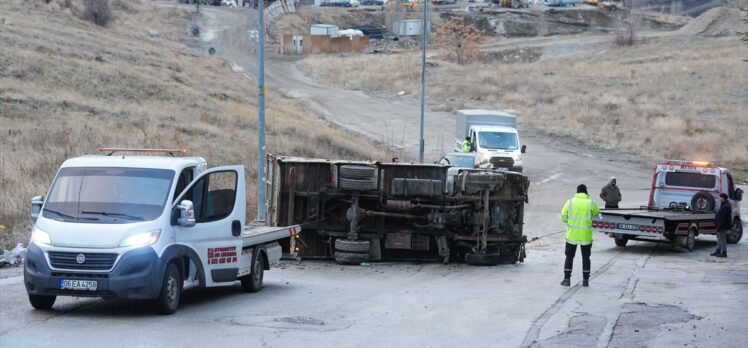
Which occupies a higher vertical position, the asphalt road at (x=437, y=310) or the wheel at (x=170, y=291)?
the wheel at (x=170, y=291)

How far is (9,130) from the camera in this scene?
30.8 meters

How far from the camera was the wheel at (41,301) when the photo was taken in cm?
1308

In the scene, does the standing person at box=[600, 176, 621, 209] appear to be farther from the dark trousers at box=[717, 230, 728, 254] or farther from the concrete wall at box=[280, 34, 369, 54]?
the concrete wall at box=[280, 34, 369, 54]

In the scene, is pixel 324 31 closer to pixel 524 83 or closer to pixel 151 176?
pixel 524 83

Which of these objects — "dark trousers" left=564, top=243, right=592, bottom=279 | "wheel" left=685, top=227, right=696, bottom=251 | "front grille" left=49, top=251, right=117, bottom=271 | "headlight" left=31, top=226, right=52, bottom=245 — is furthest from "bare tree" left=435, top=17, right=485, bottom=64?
"front grille" left=49, top=251, right=117, bottom=271

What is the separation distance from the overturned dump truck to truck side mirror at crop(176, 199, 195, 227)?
23.3 ft

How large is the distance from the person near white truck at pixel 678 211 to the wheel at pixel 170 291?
583 inches

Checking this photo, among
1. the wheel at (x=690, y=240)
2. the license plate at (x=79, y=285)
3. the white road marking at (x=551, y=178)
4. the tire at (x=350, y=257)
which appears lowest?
the white road marking at (x=551, y=178)

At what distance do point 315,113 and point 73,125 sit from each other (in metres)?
31.4

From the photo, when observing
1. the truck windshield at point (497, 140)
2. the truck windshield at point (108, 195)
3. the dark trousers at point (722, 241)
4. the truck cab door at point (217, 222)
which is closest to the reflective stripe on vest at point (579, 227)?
the truck cab door at point (217, 222)

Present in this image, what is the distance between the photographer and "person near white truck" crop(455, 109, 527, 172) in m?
41.5

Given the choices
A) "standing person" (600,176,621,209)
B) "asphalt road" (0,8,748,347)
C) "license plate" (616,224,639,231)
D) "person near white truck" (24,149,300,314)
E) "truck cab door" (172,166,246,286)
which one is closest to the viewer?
"asphalt road" (0,8,748,347)

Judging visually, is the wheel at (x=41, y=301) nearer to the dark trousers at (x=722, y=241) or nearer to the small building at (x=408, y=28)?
the dark trousers at (x=722, y=241)

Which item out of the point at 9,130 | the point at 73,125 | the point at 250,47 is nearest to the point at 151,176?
the point at 9,130
